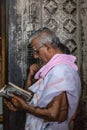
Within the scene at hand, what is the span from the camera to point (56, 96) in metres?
2.27

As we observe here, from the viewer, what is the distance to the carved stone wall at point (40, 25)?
297cm

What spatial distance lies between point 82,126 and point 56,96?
886 mm

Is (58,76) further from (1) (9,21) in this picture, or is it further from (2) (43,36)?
(1) (9,21)

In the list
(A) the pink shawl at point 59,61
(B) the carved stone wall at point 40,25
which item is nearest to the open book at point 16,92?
(A) the pink shawl at point 59,61

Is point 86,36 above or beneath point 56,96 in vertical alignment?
above

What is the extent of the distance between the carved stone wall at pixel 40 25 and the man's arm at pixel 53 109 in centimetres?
66

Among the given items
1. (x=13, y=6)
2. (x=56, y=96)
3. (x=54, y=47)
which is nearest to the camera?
(x=56, y=96)

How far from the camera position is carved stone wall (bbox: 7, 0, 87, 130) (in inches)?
117

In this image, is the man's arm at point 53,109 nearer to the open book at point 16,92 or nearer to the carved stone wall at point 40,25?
the open book at point 16,92

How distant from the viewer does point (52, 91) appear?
7.52 ft

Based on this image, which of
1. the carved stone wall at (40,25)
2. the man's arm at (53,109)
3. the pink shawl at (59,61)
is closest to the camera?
the man's arm at (53,109)

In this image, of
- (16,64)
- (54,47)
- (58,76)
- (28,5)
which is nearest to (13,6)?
(28,5)

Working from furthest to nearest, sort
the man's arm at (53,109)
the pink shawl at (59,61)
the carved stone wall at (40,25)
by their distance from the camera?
1. the carved stone wall at (40,25)
2. the pink shawl at (59,61)
3. the man's arm at (53,109)

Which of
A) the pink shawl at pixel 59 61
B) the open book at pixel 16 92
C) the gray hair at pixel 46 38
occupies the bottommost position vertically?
the open book at pixel 16 92
